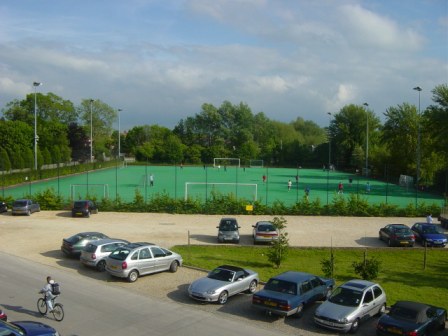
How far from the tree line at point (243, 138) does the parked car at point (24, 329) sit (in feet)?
153

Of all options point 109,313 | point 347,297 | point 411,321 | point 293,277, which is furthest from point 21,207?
point 411,321

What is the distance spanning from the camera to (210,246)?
1023 inches

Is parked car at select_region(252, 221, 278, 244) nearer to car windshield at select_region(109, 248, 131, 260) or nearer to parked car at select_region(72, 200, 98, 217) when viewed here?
car windshield at select_region(109, 248, 131, 260)

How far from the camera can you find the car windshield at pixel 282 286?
1530 centimetres

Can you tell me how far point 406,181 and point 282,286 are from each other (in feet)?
171

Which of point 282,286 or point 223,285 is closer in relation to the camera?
point 282,286

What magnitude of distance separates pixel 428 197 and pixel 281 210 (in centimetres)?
2159

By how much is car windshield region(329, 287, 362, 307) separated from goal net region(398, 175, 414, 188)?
163 ft

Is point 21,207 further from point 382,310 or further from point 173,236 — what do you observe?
point 382,310

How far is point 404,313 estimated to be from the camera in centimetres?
1348

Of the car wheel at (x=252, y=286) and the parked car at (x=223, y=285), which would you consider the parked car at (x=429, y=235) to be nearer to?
the car wheel at (x=252, y=286)

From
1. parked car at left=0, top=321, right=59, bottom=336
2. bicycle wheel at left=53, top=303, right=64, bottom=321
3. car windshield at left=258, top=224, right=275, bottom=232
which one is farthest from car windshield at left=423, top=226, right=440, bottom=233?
parked car at left=0, top=321, right=59, bottom=336

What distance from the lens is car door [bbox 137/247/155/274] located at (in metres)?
19.0

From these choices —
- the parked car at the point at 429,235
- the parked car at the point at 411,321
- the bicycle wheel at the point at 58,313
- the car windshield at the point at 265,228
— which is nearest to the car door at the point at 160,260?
the bicycle wheel at the point at 58,313
